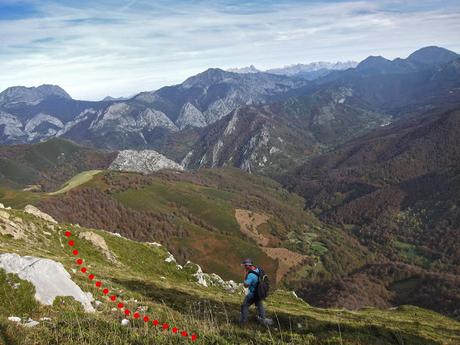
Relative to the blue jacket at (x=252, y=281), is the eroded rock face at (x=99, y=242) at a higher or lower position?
lower

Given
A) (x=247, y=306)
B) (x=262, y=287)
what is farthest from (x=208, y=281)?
(x=262, y=287)

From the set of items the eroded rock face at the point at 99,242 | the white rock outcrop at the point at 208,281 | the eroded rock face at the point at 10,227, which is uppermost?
the eroded rock face at the point at 10,227

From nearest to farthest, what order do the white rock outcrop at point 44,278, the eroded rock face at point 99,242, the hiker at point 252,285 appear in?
the white rock outcrop at point 44,278 < the hiker at point 252,285 < the eroded rock face at point 99,242

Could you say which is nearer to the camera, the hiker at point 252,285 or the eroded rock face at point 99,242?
the hiker at point 252,285

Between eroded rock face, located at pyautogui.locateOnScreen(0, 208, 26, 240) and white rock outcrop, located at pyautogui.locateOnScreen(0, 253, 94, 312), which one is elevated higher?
white rock outcrop, located at pyautogui.locateOnScreen(0, 253, 94, 312)

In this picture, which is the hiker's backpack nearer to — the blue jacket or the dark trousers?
the blue jacket

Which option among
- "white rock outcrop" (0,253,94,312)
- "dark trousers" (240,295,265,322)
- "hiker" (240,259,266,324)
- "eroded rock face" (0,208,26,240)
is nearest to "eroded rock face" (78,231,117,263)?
"eroded rock face" (0,208,26,240)

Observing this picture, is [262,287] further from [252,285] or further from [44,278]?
[44,278]

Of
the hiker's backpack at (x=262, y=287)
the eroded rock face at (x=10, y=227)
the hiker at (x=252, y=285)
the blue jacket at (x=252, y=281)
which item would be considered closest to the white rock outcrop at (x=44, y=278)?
the hiker at (x=252, y=285)

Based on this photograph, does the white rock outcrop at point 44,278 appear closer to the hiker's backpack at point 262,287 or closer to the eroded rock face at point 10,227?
the hiker's backpack at point 262,287
